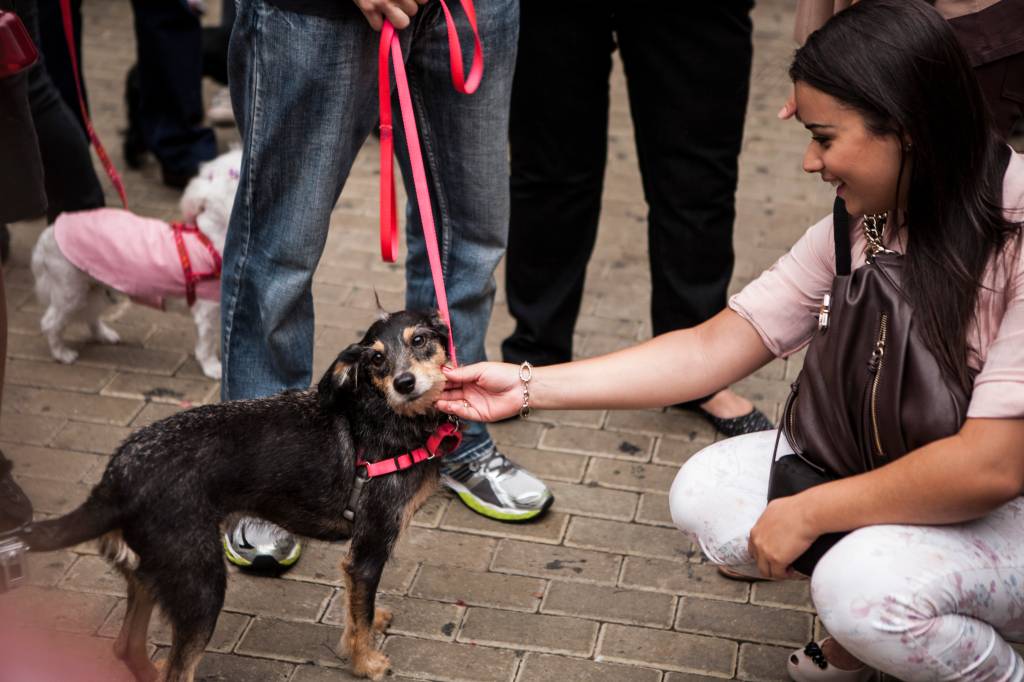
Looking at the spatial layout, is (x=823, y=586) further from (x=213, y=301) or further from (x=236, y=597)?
(x=213, y=301)

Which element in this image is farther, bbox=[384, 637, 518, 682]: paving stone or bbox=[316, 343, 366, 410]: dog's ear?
bbox=[384, 637, 518, 682]: paving stone

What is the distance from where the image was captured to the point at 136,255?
177 inches

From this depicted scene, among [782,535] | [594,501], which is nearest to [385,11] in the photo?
[782,535]

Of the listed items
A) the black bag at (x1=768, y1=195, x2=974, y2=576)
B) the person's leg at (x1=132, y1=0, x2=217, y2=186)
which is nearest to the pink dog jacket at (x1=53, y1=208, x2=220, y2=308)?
the person's leg at (x1=132, y1=0, x2=217, y2=186)

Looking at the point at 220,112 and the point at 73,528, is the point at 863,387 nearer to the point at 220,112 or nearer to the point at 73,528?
the point at 73,528

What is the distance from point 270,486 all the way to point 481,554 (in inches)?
36.5

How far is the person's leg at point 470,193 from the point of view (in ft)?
10.7

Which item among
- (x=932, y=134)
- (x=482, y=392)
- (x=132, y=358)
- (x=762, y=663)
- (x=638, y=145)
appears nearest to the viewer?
(x=932, y=134)

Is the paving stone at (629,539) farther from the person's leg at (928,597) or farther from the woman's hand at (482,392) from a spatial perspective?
the person's leg at (928,597)

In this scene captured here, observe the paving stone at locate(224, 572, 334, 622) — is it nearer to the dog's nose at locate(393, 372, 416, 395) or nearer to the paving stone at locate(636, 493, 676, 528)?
the dog's nose at locate(393, 372, 416, 395)

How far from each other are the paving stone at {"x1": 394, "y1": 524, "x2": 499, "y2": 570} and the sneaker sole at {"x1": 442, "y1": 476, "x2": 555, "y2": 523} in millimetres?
102

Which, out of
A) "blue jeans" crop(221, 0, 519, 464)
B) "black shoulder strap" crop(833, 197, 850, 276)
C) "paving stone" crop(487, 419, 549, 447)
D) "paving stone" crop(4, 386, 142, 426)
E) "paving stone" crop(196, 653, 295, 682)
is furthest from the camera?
"paving stone" crop(4, 386, 142, 426)

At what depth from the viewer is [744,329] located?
9.49 ft

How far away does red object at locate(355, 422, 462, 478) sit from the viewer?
3.08m
